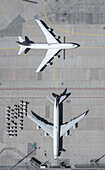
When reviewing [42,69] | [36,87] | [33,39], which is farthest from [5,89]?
[33,39]

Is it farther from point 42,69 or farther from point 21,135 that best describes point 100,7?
point 21,135

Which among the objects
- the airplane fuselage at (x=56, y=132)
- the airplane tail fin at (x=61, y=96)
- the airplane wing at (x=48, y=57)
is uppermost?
the airplane wing at (x=48, y=57)

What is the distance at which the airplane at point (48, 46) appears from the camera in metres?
23.1

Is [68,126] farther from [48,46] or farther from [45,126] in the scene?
[48,46]

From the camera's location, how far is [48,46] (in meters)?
23.2

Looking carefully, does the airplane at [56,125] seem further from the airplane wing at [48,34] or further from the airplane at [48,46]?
the airplane wing at [48,34]

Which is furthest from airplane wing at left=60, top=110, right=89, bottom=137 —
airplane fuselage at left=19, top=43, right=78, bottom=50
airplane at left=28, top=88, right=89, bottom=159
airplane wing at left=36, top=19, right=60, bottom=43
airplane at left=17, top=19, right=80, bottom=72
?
airplane wing at left=36, top=19, right=60, bottom=43

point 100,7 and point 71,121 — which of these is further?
point 100,7

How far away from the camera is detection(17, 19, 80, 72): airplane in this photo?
23.1 meters

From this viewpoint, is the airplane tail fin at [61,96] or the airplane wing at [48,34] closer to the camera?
the airplane tail fin at [61,96]

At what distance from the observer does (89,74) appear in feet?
77.5

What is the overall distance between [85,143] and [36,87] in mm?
9737

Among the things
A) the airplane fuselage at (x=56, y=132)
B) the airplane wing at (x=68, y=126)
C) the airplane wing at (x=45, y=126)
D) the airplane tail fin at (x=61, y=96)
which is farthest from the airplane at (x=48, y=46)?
the airplane wing at (x=68, y=126)

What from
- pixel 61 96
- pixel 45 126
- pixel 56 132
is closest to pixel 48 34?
pixel 61 96
